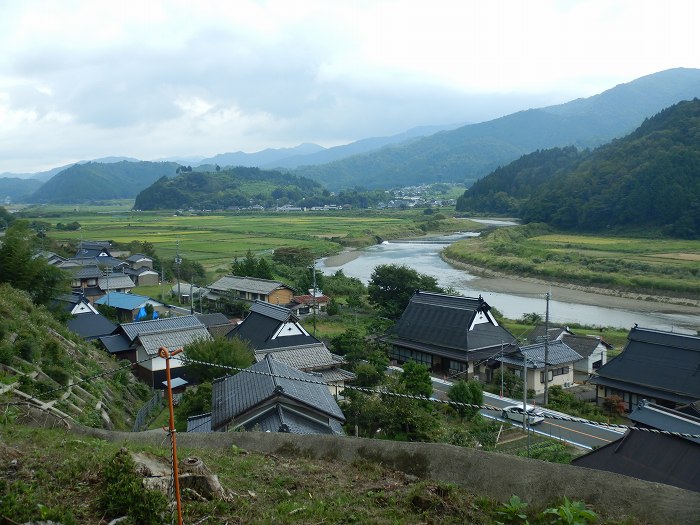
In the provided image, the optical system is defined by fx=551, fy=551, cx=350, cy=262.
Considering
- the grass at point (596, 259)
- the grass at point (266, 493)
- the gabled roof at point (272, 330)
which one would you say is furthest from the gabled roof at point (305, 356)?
the grass at point (596, 259)

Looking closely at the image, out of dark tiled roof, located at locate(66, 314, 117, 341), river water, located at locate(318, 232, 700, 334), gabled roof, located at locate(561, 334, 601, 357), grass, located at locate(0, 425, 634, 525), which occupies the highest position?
grass, located at locate(0, 425, 634, 525)

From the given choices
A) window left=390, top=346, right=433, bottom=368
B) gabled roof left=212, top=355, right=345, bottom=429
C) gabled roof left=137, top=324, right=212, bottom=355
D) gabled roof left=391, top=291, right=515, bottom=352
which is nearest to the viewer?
gabled roof left=212, top=355, right=345, bottom=429

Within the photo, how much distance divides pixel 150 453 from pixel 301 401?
504cm

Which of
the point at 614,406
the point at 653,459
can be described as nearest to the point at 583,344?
the point at 614,406

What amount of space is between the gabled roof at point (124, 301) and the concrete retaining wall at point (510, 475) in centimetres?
2360

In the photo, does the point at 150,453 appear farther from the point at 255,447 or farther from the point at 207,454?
the point at 255,447

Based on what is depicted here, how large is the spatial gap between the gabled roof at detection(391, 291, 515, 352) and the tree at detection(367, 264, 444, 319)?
4.32 meters

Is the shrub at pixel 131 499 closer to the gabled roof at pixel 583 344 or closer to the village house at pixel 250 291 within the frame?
the gabled roof at pixel 583 344

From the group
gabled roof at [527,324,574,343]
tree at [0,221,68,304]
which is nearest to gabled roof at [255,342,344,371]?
tree at [0,221,68,304]

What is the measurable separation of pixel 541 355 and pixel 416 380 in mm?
6313

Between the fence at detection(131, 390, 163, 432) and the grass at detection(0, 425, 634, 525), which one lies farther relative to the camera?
the fence at detection(131, 390, 163, 432)

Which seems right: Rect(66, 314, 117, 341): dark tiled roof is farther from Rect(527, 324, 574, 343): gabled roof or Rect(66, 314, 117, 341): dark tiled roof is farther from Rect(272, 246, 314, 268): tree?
Rect(272, 246, 314, 268): tree

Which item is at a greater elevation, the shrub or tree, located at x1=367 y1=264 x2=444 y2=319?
the shrub

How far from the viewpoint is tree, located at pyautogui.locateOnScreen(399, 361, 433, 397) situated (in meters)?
14.8
